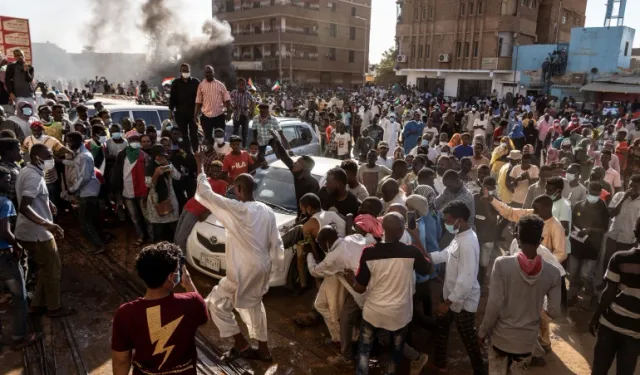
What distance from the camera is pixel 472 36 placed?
125 ft

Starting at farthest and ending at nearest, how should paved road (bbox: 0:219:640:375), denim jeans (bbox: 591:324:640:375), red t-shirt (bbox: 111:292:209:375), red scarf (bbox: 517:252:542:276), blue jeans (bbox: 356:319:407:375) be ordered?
1. paved road (bbox: 0:219:640:375)
2. blue jeans (bbox: 356:319:407:375)
3. denim jeans (bbox: 591:324:640:375)
4. red scarf (bbox: 517:252:542:276)
5. red t-shirt (bbox: 111:292:209:375)

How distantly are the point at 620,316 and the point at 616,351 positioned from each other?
0.34 meters

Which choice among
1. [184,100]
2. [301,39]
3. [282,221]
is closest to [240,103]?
[184,100]

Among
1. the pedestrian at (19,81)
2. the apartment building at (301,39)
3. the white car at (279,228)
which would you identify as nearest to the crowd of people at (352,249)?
the white car at (279,228)

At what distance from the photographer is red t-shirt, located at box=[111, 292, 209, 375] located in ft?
8.04

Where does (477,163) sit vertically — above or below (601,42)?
below

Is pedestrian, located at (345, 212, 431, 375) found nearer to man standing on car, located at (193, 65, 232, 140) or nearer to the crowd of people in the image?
the crowd of people

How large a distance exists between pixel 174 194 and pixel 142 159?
713mm

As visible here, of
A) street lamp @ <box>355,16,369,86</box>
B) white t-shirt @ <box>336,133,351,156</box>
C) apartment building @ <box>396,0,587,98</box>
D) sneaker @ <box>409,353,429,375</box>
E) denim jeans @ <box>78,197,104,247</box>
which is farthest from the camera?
street lamp @ <box>355,16,369,86</box>

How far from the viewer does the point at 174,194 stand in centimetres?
684

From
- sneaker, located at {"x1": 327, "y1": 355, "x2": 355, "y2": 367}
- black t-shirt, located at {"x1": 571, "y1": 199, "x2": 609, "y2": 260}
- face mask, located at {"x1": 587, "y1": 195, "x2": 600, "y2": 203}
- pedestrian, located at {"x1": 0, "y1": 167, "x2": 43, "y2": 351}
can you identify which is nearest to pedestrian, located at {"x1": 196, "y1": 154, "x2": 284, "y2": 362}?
sneaker, located at {"x1": 327, "y1": 355, "x2": 355, "y2": 367}

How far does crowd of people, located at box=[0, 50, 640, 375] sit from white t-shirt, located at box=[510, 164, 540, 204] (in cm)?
2

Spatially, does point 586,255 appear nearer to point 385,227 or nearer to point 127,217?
point 385,227

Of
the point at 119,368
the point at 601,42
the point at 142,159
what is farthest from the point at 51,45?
the point at 119,368
